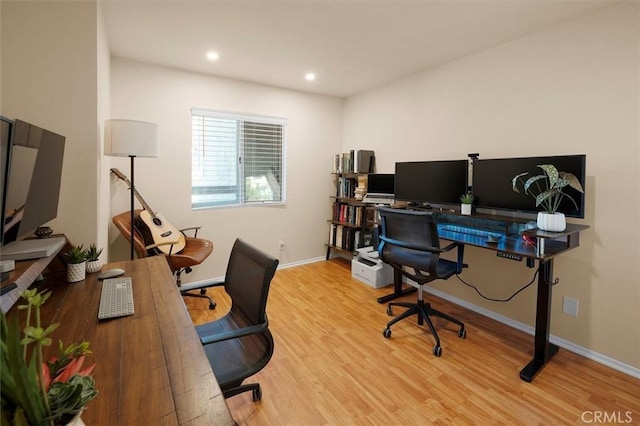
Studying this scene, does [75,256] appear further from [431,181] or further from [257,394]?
[431,181]

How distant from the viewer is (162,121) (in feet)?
10.6

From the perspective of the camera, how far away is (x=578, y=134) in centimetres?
224

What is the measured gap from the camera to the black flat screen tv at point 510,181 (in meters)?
2.06

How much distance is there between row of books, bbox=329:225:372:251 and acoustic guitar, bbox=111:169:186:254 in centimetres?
201

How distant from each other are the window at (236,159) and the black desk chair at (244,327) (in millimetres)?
2140

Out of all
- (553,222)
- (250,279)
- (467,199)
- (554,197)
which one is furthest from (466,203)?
(250,279)

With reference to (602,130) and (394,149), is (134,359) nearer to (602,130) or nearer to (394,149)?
(602,130)

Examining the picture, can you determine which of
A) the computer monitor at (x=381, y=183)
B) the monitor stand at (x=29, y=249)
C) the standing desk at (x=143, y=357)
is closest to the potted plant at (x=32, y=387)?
the standing desk at (x=143, y=357)

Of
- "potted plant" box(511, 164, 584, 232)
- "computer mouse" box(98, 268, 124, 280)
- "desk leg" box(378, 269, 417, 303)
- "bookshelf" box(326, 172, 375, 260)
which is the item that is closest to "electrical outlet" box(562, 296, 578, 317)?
"potted plant" box(511, 164, 584, 232)

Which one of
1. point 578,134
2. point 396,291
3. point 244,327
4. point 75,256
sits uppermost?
point 578,134

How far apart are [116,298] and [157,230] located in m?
1.70

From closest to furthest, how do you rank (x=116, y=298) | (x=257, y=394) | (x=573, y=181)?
(x=116, y=298), (x=257, y=394), (x=573, y=181)

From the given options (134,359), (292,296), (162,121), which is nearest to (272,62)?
(162,121)

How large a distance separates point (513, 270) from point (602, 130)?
1.22m
